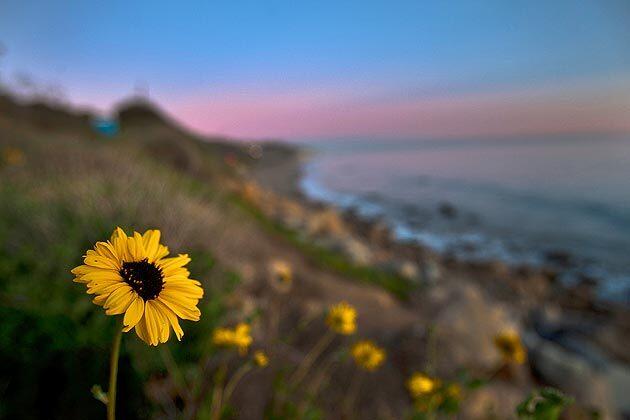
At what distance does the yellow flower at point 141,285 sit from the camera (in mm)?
794

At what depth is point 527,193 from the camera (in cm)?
2247

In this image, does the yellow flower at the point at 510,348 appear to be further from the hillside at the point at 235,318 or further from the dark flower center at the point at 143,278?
the dark flower center at the point at 143,278

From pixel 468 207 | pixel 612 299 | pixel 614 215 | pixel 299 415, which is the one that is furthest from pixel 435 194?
pixel 299 415

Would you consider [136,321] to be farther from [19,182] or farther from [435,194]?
[435,194]

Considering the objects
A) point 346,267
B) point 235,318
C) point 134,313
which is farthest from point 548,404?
point 346,267

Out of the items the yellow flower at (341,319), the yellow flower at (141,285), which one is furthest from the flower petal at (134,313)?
the yellow flower at (341,319)

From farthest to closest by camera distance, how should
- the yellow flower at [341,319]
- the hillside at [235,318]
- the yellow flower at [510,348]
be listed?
the yellow flower at [510,348], the hillside at [235,318], the yellow flower at [341,319]

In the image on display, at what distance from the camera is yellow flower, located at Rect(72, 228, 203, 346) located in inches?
31.3

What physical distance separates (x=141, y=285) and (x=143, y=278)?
19 mm

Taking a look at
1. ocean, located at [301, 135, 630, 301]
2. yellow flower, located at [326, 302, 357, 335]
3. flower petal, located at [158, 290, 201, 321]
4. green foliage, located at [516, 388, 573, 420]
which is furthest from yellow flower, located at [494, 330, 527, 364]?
ocean, located at [301, 135, 630, 301]

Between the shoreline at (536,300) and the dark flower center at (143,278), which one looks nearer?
the dark flower center at (143,278)

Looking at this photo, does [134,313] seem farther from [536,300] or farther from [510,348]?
[536,300]

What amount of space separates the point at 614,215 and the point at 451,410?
20.4 meters

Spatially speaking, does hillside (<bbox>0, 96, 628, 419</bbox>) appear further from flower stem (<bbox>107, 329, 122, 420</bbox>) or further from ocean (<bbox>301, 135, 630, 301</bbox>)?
ocean (<bbox>301, 135, 630, 301</bbox>)
